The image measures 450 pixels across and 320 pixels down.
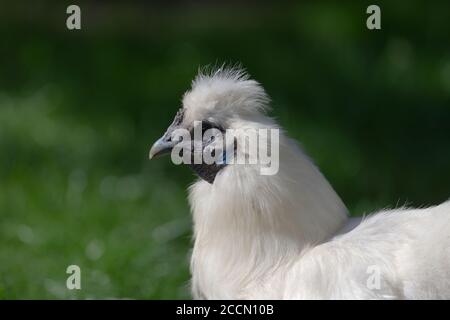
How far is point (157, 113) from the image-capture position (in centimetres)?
618

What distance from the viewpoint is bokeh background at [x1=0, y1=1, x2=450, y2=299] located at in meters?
4.83

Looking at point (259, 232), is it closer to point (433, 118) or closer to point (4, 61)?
point (433, 118)

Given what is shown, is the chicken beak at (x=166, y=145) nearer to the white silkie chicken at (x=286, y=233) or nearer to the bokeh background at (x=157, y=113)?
the white silkie chicken at (x=286, y=233)

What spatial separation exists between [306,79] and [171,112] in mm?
996

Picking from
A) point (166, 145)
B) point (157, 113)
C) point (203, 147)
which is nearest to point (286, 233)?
point (203, 147)

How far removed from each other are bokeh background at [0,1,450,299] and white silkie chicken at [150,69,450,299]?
45.2 inches

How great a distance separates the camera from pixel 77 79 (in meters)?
6.68

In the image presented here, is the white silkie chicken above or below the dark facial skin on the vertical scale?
below

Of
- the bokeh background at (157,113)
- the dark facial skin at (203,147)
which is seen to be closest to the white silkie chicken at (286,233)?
the dark facial skin at (203,147)

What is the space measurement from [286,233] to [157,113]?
3204mm

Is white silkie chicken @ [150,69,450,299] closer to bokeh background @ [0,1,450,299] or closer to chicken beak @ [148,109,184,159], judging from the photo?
chicken beak @ [148,109,184,159]

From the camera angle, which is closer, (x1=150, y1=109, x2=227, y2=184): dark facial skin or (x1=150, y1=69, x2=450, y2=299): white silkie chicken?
(x1=150, y1=69, x2=450, y2=299): white silkie chicken

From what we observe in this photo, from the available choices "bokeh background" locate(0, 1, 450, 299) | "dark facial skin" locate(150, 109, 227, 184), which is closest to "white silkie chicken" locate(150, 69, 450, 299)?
"dark facial skin" locate(150, 109, 227, 184)

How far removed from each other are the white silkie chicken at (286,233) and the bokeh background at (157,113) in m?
1.15
